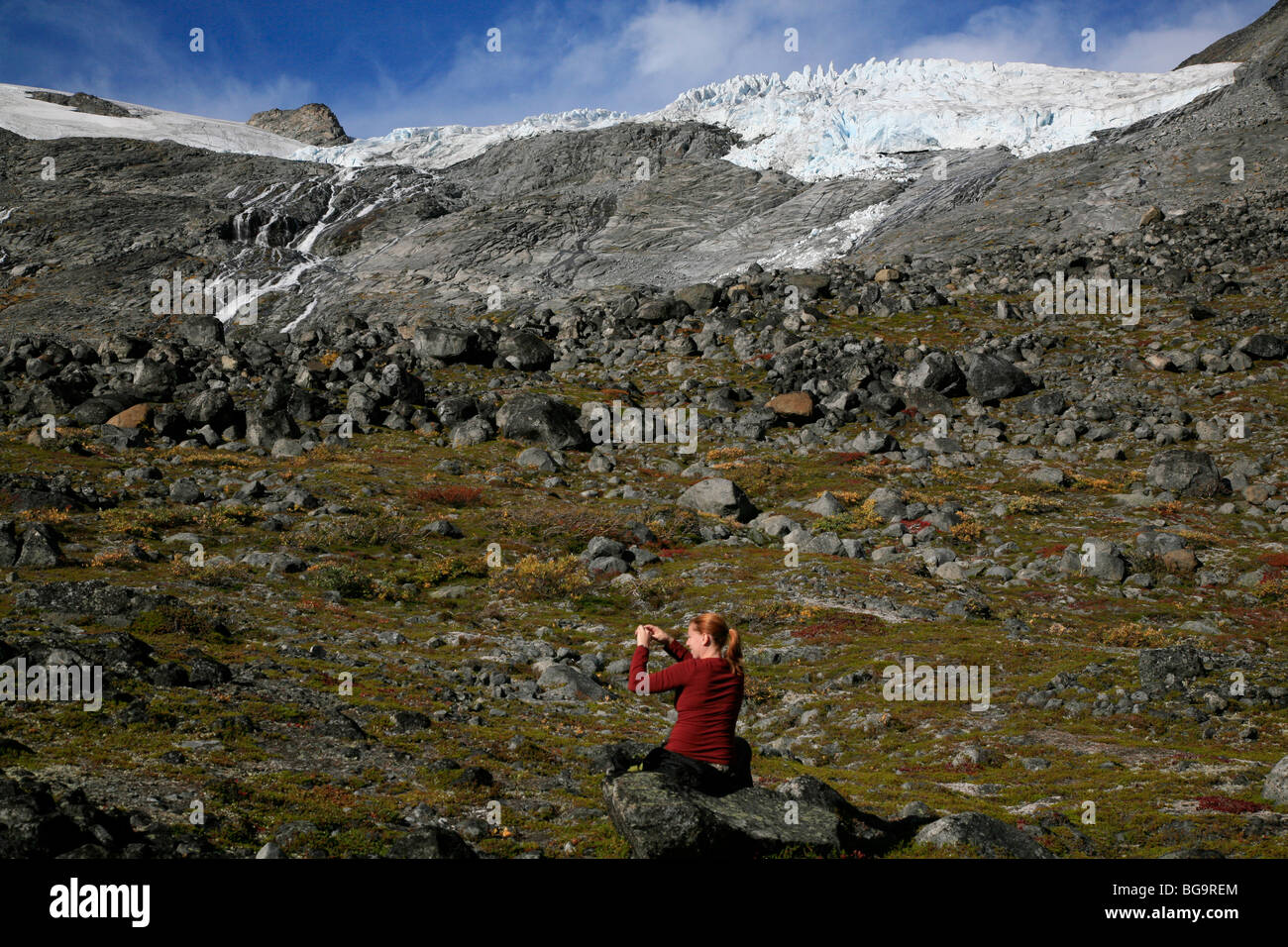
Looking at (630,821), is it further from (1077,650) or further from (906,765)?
(1077,650)

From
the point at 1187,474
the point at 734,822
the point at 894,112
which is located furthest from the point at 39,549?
the point at 894,112

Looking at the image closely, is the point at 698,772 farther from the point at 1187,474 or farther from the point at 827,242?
the point at 827,242

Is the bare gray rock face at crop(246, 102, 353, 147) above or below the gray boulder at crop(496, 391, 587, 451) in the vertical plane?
above

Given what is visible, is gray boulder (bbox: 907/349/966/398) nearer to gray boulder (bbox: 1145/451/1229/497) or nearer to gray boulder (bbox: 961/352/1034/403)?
gray boulder (bbox: 961/352/1034/403)

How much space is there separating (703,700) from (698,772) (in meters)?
0.74

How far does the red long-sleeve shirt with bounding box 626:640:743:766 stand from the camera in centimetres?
820

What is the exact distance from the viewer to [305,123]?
550ft

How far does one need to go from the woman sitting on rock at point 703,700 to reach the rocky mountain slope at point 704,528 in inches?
19.7

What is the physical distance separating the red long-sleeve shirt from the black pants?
0.13m

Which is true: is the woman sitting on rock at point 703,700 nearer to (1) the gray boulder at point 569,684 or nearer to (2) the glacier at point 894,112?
(1) the gray boulder at point 569,684

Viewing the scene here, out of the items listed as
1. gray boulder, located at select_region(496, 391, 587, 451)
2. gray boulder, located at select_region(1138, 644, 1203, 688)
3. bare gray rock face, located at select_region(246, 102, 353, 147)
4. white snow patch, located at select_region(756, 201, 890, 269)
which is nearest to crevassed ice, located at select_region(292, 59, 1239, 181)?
white snow patch, located at select_region(756, 201, 890, 269)

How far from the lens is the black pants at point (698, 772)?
26.3 feet

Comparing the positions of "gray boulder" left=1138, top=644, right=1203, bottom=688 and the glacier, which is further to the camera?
the glacier

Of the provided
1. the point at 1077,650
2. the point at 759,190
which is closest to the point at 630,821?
the point at 1077,650
